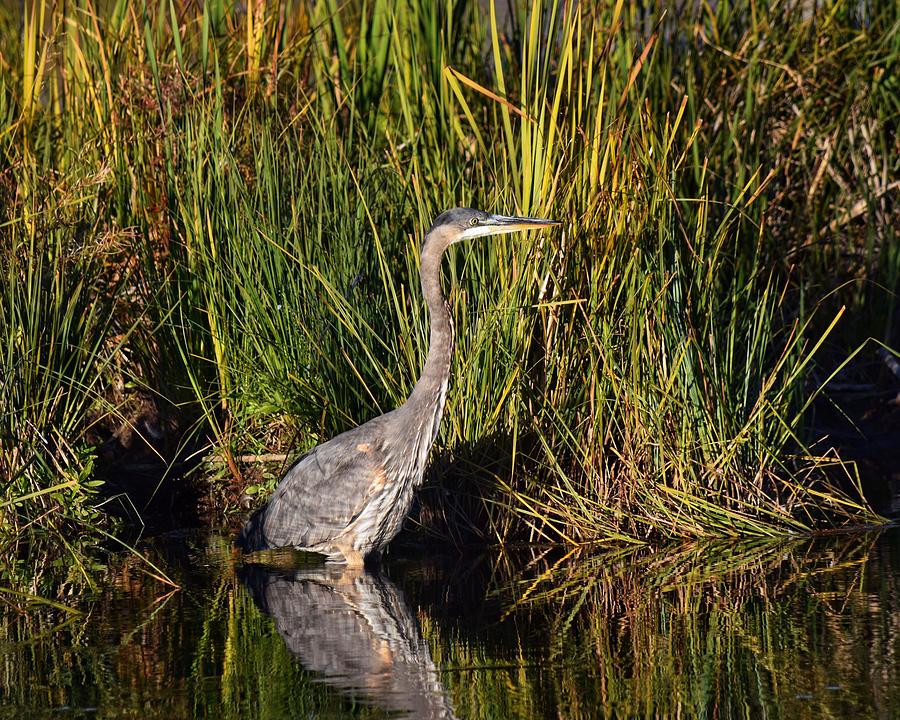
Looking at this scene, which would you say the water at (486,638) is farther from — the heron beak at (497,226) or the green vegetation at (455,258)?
the heron beak at (497,226)

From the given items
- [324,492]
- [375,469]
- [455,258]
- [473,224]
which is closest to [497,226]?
[473,224]

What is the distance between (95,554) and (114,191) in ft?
6.81

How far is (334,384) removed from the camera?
6.33m

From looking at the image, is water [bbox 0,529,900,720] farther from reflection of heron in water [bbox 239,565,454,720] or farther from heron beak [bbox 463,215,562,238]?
heron beak [bbox 463,215,562,238]

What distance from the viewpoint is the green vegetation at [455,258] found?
5.68 m

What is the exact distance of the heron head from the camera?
17.8 ft

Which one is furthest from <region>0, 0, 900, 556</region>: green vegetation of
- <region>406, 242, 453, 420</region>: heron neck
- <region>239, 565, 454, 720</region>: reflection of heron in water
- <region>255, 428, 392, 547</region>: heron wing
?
<region>239, 565, 454, 720</region>: reflection of heron in water

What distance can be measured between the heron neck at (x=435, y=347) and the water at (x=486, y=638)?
0.72m

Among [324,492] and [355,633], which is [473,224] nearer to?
[324,492]

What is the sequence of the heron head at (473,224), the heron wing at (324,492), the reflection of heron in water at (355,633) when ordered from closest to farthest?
the reflection of heron in water at (355,633)
the heron head at (473,224)
the heron wing at (324,492)

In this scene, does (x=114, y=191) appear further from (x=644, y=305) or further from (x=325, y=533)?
(x=644, y=305)

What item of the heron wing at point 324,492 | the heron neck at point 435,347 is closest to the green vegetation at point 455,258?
the heron neck at point 435,347

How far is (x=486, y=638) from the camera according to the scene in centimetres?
447

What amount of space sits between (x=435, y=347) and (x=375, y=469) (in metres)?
0.58
